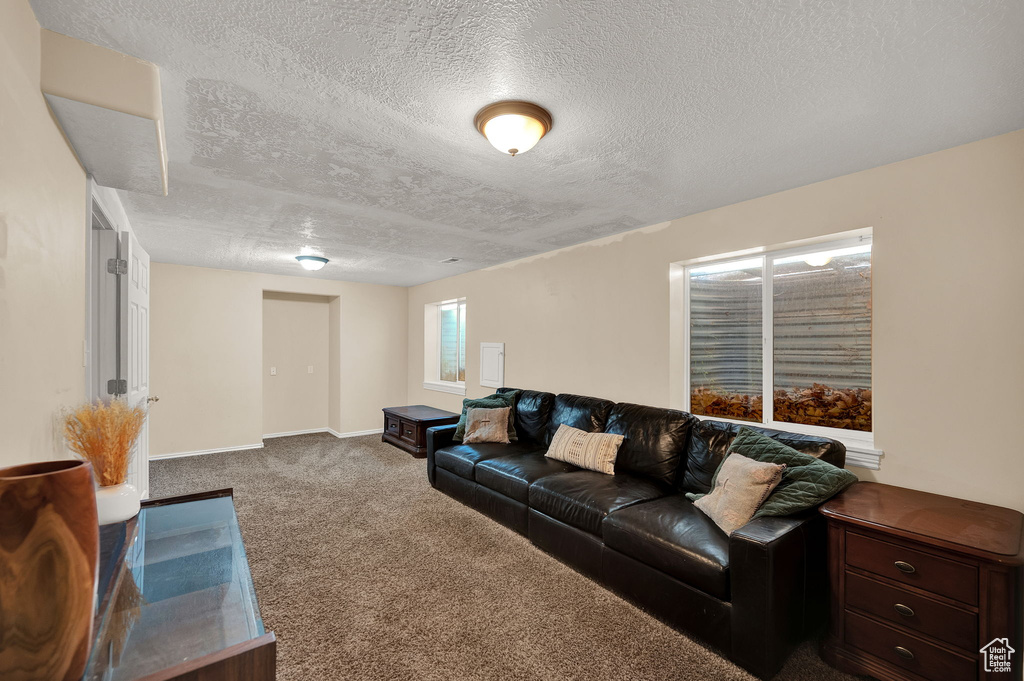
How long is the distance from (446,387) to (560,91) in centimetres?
502

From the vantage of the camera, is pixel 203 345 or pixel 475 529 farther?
pixel 203 345

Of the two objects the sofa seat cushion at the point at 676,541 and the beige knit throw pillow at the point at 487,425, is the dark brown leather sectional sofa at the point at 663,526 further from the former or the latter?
the beige knit throw pillow at the point at 487,425

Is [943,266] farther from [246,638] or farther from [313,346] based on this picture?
[313,346]

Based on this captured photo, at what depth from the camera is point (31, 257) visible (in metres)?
1.32

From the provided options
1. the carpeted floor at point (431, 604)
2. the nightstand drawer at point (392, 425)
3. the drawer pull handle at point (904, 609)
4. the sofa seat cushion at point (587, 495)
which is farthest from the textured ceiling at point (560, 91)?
the nightstand drawer at point (392, 425)

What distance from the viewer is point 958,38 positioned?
1427 mm

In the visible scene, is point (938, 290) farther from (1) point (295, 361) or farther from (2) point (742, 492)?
(1) point (295, 361)

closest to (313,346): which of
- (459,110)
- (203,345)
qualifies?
(203,345)

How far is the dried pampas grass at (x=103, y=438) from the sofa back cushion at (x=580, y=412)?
2.88 metres

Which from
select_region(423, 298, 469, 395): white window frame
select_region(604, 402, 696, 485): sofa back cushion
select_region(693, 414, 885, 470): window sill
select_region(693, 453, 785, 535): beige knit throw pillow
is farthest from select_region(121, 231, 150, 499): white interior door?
select_region(693, 414, 885, 470): window sill

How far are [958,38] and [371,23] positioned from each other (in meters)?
1.89

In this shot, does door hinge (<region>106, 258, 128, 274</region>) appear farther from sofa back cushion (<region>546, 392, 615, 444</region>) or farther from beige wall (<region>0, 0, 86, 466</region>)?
sofa back cushion (<region>546, 392, 615, 444</region>)

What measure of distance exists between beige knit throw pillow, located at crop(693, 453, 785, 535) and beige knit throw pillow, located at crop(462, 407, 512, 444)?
7.09ft

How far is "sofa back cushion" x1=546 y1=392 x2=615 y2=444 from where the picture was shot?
11.9 ft
